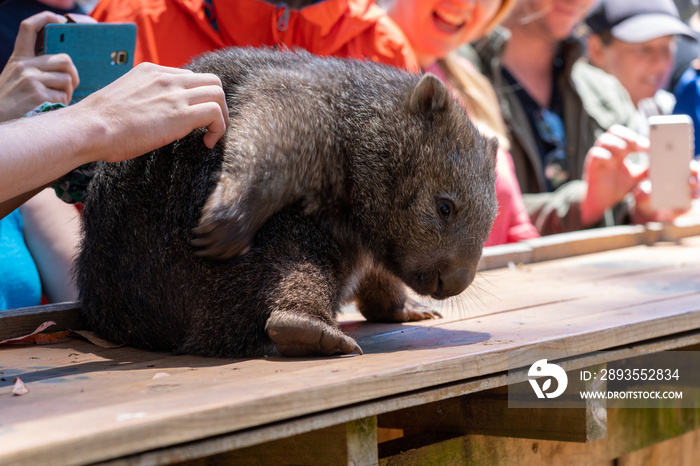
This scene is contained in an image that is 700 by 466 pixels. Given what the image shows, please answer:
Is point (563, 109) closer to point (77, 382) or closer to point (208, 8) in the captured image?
point (208, 8)

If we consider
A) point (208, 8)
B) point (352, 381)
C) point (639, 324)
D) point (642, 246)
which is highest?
point (208, 8)

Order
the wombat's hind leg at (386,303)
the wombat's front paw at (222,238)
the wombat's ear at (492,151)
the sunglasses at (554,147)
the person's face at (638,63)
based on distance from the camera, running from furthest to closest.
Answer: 1. the person's face at (638,63)
2. the sunglasses at (554,147)
3. the wombat's hind leg at (386,303)
4. the wombat's ear at (492,151)
5. the wombat's front paw at (222,238)

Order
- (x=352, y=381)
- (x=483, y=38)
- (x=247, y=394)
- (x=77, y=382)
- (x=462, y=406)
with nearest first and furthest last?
(x=247, y=394) → (x=352, y=381) → (x=77, y=382) → (x=462, y=406) → (x=483, y=38)

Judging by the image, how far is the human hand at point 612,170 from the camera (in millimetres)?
4316

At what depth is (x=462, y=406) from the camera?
212cm

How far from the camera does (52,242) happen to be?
2.79 meters

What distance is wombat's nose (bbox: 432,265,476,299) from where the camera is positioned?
85.0 inches

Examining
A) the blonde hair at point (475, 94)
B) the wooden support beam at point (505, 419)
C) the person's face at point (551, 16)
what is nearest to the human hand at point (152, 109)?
the wooden support beam at point (505, 419)

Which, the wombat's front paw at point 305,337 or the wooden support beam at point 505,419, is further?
the wooden support beam at point 505,419

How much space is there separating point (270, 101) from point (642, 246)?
2.55 m

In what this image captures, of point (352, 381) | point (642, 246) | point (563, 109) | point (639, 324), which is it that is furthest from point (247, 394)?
point (563, 109)

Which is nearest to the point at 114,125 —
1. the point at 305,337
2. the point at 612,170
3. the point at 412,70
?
the point at 305,337

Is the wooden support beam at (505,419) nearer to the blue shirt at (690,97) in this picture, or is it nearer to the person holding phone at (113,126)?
the person holding phone at (113,126)

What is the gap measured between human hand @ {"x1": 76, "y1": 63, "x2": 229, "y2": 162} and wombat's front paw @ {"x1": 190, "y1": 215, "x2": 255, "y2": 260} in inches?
8.4
